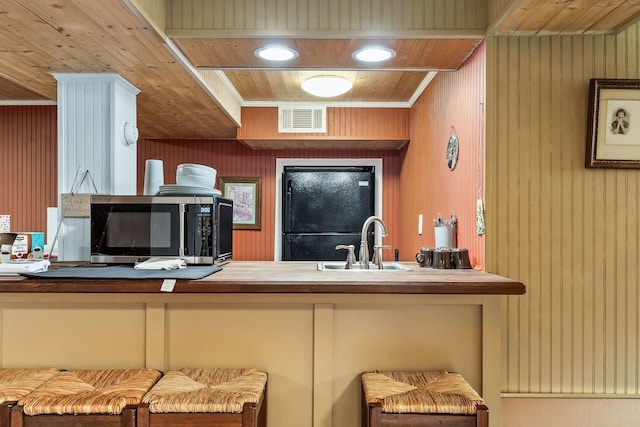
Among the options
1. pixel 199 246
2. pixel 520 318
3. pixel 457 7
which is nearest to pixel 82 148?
pixel 199 246

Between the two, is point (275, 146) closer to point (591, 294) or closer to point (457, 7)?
point (457, 7)

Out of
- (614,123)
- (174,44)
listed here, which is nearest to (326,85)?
(174,44)

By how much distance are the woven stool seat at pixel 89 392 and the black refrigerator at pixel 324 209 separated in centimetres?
307

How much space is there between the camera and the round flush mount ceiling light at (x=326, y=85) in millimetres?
3312

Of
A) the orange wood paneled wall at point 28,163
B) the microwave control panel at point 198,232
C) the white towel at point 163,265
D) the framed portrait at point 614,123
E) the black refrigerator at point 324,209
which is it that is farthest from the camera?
the black refrigerator at point 324,209

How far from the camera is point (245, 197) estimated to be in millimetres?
4969

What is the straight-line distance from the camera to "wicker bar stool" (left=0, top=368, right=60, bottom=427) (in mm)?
1512

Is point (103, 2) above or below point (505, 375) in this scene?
above

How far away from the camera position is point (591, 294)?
2232 mm

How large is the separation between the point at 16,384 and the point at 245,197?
11.3 ft

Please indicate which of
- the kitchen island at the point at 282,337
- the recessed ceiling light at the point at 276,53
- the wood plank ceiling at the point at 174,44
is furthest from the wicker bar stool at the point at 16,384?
the recessed ceiling light at the point at 276,53

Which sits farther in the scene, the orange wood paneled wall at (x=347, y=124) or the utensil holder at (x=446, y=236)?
the orange wood paneled wall at (x=347, y=124)

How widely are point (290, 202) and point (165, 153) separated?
1.51m

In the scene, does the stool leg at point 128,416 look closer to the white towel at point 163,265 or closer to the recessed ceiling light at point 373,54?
the white towel at point 163,265
